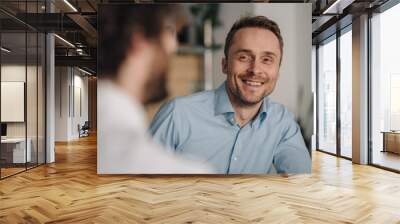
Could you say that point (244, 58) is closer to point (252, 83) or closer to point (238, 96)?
point (252, 83)

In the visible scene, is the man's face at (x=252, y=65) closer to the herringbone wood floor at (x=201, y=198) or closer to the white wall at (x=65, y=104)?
the herringbone wood floor at (x=201, y=198)

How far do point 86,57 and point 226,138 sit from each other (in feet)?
28.0

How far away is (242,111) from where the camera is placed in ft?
20.7

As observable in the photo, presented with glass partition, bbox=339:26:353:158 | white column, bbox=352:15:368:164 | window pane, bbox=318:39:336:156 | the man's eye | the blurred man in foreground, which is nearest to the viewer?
the man's eye

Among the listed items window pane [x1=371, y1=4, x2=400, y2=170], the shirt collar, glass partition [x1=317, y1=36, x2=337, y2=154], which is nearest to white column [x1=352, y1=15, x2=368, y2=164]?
window pane [x1=371, y1=4, x2=400, y2=170]

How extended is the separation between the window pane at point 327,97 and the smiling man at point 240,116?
14.2 feet

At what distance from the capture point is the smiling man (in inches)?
247

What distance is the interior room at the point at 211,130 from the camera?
4453mm

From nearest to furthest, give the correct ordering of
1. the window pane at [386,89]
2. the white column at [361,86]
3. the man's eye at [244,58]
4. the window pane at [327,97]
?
the man's eye at [244,58]
the window pane at [386,89]
the white column at [361,86]
the window pane at [327,97]

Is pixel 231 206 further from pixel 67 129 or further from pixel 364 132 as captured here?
pixel 67 129

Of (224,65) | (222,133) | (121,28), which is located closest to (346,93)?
(224,65)

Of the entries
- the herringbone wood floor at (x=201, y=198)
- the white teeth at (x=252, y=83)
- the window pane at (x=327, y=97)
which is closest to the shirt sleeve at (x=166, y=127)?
the herringbone wood floor at (x=201, y=198)

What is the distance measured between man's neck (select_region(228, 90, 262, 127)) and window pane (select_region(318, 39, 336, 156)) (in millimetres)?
4657

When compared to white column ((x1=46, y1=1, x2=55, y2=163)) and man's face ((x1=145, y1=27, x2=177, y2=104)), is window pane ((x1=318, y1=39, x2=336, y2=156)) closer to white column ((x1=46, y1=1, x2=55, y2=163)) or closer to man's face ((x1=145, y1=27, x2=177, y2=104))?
man's face ((x1=145, y1=27, x2=177, y2=104))
